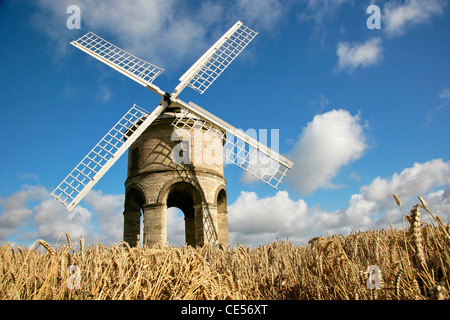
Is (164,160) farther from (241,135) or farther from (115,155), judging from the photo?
(241,135)

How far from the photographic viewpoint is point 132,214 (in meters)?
15.6

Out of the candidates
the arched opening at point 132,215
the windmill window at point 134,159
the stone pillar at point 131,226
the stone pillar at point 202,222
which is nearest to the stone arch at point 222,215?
the stone pillar at point 202,222

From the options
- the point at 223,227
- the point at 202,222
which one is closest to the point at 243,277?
the point at 202,222

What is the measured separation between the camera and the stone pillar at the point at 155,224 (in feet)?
44.3

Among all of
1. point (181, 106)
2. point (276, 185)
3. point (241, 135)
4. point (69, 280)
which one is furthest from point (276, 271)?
point (181, 106)

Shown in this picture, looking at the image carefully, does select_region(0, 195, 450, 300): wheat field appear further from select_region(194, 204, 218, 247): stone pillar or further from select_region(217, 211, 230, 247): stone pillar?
select_region(217, 211, 230, 247): stone pillar

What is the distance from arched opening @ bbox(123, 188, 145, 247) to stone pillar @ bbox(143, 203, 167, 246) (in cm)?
140

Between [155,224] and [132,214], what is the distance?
260cm

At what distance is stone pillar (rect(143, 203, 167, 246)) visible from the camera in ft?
44.3

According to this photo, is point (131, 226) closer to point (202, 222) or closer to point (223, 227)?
point (202, 222)

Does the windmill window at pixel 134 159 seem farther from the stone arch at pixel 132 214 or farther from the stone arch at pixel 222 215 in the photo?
the stone arch at pixel 222 215

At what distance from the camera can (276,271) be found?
137 inches
